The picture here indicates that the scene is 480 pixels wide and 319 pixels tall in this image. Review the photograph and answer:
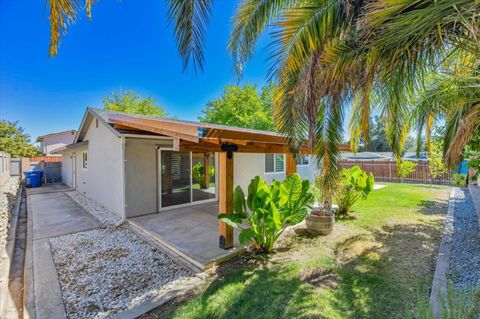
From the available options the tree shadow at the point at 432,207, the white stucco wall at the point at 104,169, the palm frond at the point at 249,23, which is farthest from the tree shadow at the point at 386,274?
the white stucco wall at the point at 104,169

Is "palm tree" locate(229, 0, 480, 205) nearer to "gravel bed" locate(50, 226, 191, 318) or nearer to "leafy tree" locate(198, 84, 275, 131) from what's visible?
"gravel bed" locate(50, 226, 191, 318)

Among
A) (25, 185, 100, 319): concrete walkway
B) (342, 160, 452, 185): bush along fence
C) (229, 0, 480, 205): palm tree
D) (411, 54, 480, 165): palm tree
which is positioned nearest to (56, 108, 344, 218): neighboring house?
(25, 185, 100, 319): concrete walkway

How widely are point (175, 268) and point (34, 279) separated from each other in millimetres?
2432

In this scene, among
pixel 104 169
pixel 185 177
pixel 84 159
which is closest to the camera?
pixel 185 177

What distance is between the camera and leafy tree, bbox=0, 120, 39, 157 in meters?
29.8

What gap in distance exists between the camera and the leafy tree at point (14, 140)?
29.8 metres

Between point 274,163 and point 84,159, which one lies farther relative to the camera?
point 274,163

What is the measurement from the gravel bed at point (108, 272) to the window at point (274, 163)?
25.8ft

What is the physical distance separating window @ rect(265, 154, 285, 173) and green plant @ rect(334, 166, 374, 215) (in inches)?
193

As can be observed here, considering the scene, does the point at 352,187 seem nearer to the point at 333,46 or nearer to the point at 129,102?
the point at 333,46

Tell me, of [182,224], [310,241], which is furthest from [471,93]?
[182,224]

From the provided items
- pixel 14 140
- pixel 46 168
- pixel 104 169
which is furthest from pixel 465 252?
pixel 14 140

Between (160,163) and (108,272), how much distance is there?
443 centimetres

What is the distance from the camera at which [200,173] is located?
32.5 ft
